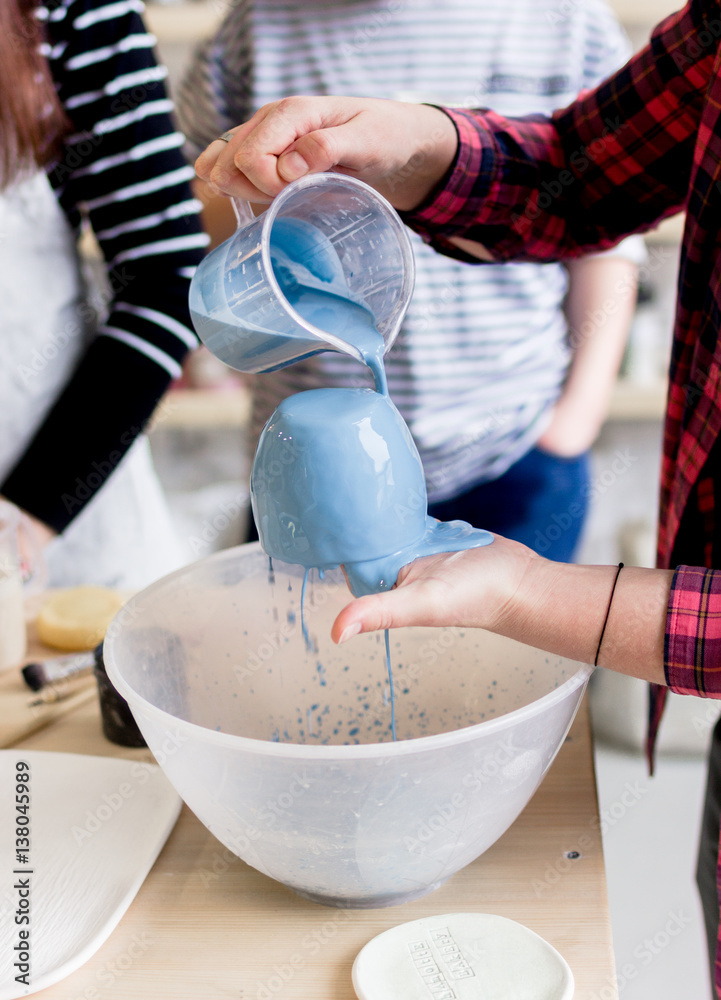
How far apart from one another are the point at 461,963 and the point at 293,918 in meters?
0.12

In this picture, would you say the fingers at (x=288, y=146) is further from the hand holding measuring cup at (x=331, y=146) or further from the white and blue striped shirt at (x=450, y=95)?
the white and blue striped shirt at (x=450, y=95)

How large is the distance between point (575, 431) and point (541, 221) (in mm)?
620

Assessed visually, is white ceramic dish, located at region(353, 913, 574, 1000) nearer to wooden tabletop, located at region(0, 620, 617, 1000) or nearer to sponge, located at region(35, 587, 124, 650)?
wooden tabletop, located at region(0, 620, 617, 1000)

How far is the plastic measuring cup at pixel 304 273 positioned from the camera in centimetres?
56

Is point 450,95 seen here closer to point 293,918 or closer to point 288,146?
point 288,146

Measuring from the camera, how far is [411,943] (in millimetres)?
529

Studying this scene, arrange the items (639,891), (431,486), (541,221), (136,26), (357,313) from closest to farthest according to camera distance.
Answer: (357,313) → (541,221) → (136,26) → (431,486) → (639,891)

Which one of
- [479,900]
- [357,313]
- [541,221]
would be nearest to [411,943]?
[479,900]

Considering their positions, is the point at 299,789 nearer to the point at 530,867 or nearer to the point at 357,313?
the point at 530,867

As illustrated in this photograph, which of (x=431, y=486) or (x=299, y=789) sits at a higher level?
(x=299, y=789)

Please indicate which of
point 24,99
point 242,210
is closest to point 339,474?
point 242,210

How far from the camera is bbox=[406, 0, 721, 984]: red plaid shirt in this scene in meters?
Result: 0.66

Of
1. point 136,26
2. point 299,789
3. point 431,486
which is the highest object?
point 136,26

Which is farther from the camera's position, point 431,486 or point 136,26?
point 431,486
